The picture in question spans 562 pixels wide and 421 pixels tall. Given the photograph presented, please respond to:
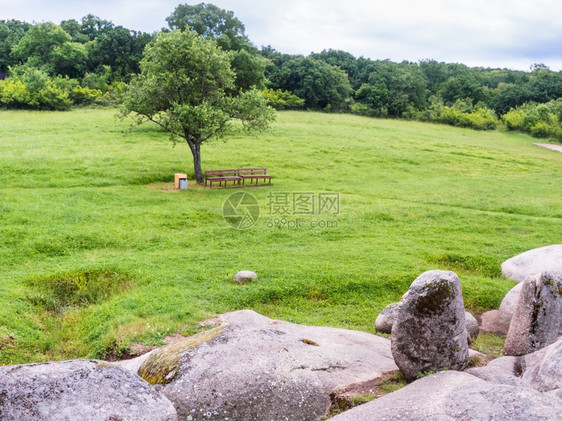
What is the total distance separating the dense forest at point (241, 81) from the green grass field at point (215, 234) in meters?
17.6

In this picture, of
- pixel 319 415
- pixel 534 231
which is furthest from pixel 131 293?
pixel 534 231

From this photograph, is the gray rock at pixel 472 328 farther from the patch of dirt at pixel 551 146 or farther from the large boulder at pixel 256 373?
the patch of dirt at pixel 551 146

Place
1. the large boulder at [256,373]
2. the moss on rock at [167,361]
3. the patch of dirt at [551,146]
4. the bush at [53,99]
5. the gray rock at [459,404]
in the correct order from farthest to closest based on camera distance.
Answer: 1. the patch of dirt at [551,146]
2. the bush at [53,99]
3. the moss on rock at [167,361]
4. the large boulder at [256,373]
5. the gray rock at [459,404]

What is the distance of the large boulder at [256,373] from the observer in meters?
9.70

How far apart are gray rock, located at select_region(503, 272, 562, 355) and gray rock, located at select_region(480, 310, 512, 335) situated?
482 centimetres

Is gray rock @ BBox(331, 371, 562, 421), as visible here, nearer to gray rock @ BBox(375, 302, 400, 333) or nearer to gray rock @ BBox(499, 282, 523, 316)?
gray rock @ BBox(375, 302, 400, 333)

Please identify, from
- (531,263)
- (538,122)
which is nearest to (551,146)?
(538,122)

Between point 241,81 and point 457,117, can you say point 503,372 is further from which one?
point 457,117

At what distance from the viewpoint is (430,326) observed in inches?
437

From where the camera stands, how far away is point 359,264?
864 inches

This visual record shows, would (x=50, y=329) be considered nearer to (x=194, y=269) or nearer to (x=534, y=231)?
(x=194, y=269)

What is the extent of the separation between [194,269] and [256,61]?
143 feet

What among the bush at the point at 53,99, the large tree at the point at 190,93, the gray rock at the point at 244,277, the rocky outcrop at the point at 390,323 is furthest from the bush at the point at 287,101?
the rocky outcrop at the point at 390,323

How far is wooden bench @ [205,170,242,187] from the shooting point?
115ft
